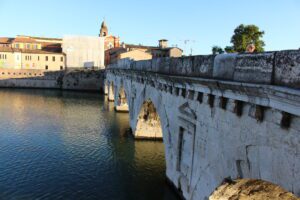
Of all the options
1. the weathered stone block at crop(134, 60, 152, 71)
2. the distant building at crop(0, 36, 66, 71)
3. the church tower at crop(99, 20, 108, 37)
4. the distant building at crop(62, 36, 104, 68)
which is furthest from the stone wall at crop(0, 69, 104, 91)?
the weathered stone block at crop(134, 60, 152, 71)

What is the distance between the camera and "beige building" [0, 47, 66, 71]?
66125 mm

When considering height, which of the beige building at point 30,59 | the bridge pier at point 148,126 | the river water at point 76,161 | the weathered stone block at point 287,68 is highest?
the beige building at point 30,59

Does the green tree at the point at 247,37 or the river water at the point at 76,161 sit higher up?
the green tree at the point at 247,37

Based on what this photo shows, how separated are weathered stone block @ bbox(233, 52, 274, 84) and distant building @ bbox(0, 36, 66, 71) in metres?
67.3

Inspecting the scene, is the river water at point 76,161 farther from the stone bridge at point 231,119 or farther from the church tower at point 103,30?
the church tower at point 103,30

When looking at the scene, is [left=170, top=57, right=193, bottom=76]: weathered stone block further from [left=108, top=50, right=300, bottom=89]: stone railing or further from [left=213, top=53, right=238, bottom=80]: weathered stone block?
[left=213, top=53, right=238, bottom=80]: weathered stone block

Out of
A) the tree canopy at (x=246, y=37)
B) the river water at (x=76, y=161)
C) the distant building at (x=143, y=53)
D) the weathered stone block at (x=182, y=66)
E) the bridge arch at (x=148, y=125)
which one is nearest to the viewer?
the weathered stone block at (x=182, y=66)

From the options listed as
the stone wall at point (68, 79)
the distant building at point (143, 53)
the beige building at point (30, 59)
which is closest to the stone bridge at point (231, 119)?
the distant building at point (143, 53)

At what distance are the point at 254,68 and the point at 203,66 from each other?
2.90m

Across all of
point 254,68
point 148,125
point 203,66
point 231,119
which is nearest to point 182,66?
point 203,66

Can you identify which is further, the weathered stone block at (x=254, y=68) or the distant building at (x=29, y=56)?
the distant building at (x=29, y=56)

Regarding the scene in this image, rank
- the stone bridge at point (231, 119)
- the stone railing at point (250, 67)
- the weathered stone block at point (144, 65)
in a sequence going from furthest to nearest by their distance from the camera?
the weathered stone block at point (144, 65), the stone bridge at point (231, 119), the stone railing at point (250, 67)

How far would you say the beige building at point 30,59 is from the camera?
6612cm

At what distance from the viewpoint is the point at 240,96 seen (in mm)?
7477
